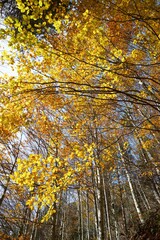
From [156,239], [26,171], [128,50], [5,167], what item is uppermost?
[128,50]

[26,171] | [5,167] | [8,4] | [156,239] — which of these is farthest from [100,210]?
[8,4]

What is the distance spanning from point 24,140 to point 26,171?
4703 mm

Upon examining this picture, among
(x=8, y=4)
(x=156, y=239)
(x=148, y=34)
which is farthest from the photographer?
(x=8, y=4)

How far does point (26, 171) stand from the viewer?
3.13m

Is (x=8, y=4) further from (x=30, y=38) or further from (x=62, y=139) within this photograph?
(x=62, y=139)

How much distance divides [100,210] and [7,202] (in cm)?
484

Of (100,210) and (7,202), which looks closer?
(100,210)

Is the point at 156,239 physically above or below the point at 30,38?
below

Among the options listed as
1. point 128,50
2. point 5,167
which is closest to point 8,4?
point 128,50

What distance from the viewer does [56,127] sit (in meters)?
5.94

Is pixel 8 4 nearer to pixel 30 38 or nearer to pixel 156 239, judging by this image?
pixel 30 38

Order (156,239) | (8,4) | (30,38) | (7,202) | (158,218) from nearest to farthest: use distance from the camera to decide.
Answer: (30,38) → (156,239) → (158,218) → (8,4) → (7,202)

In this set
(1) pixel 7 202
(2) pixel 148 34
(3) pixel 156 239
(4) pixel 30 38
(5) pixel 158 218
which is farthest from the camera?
(1) pixel 7 202

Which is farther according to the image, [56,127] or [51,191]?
[56,127]
